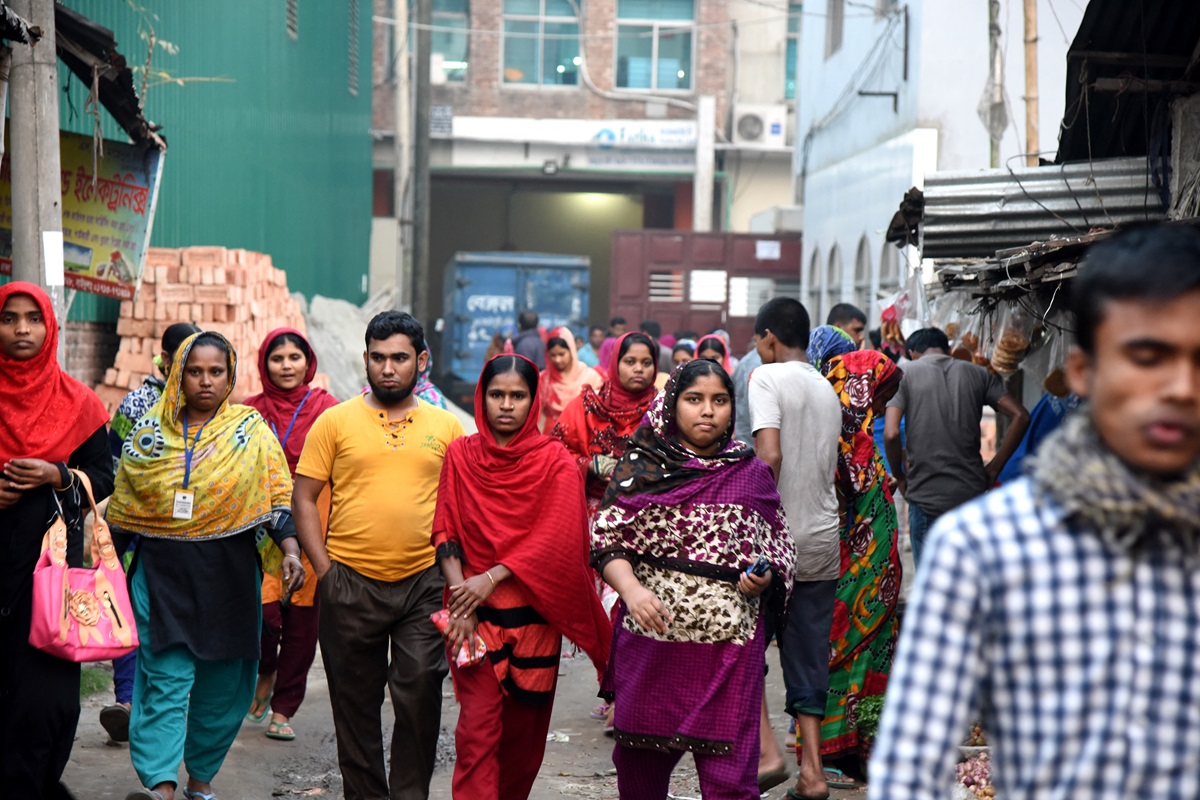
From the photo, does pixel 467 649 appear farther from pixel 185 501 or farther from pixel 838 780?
pixel 838 780

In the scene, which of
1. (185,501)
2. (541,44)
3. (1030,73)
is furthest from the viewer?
(541,44)

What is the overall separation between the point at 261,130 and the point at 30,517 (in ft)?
40.1

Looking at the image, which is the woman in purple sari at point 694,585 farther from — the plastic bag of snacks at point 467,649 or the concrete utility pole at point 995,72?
the concrete utility pole at point 995,72

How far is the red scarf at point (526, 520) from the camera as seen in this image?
469 cm

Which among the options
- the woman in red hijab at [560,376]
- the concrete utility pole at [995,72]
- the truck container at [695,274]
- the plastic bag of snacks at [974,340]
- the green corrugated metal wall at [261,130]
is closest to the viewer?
the plastic bag of snacks at [974,340]

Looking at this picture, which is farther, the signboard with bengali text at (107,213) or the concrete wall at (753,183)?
the concrete wall at (753,183)

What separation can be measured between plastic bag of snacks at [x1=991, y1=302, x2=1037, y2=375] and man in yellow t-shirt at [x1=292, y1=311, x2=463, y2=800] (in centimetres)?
322

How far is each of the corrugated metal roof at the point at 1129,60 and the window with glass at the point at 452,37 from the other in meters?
24.3

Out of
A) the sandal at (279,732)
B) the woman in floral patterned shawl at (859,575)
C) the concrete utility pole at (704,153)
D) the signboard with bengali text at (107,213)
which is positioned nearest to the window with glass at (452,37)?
the concrete utility pole at (704,153)

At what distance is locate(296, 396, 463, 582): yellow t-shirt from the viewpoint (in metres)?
4.91

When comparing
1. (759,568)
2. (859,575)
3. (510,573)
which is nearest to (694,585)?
(759,568)

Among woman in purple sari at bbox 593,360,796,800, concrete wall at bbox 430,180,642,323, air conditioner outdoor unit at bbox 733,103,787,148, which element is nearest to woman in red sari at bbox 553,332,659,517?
woman in purple sari at bbox 593,360,796,800

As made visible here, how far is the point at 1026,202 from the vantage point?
7.37m

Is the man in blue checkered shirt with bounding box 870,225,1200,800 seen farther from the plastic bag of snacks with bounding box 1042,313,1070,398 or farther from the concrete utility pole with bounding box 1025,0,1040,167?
the concrete utility pole with bounding box 1025,0,1040,167
